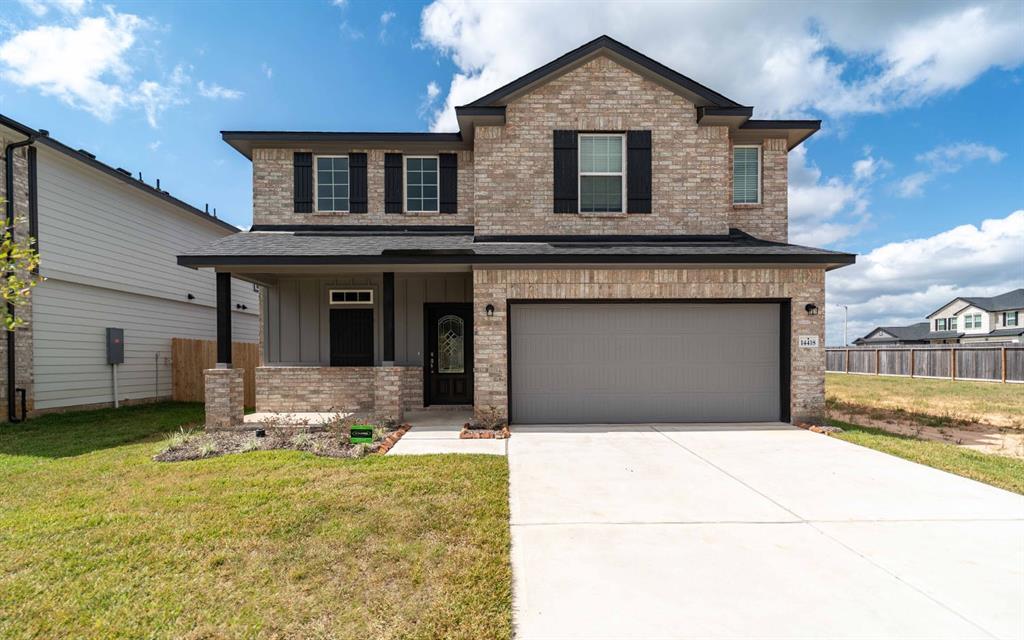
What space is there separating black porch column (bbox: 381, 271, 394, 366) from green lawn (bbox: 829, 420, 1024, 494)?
7.95 m

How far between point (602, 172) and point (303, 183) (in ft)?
22.7

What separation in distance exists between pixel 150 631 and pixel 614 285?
7.61 m

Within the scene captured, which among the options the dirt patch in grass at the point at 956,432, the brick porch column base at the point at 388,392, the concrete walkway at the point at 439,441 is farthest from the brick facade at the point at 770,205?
the brick porch column base at the point at 388,392

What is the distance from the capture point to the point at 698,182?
395 inches

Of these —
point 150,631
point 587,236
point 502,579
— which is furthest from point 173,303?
point 502,579

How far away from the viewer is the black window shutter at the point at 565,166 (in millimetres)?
9945

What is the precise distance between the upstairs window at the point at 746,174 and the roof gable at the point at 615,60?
4.08ft

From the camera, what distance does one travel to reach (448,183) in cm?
1111

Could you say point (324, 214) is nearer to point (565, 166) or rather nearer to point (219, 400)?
point (219, 400)

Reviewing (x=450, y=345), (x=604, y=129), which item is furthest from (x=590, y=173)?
(x=450, y=345)

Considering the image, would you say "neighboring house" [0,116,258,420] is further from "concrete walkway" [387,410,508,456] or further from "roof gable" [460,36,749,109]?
"roof gable" [460,36,749,109]

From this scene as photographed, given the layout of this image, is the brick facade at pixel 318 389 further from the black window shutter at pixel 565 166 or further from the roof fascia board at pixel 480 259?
the black window shutter at pixel 565 166

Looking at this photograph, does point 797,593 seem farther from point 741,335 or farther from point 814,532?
point 741,335

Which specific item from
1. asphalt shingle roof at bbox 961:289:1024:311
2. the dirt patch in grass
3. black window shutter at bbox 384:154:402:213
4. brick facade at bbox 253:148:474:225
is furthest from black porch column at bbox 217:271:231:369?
asphalt shingle roof at bbox 961:289:1024:311
